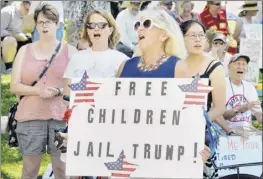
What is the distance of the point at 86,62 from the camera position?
4789mm

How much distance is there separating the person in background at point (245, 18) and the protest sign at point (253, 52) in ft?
3.39

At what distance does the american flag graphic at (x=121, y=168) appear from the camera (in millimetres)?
3904

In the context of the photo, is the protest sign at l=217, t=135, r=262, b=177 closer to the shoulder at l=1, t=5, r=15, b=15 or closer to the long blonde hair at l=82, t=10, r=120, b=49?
the long blonde hair at l=82, t=10, r=120, b=49

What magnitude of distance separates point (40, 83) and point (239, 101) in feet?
6.18

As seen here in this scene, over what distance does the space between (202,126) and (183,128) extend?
11 cm

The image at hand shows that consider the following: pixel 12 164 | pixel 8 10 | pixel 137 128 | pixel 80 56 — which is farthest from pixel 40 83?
pixel 8 10

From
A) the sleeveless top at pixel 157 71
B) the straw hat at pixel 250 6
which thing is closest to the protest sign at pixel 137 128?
the sleeveless top at pixel 157 71

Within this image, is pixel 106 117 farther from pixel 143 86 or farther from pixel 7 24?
pixel 7 24

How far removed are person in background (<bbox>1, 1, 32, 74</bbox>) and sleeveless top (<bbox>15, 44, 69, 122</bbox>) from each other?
5.05 meters

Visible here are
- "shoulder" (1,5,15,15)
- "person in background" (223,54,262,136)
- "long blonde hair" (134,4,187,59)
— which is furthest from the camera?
"shoulder" (1,5,15,15)

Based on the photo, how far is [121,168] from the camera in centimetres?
391

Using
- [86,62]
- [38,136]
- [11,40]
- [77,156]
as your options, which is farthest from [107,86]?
[11,40]

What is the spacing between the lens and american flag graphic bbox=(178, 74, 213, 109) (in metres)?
3.80

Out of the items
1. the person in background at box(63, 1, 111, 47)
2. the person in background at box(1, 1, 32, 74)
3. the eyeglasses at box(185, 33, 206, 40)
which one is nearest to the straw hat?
the person in background at box(1, 1, 32, 74)
